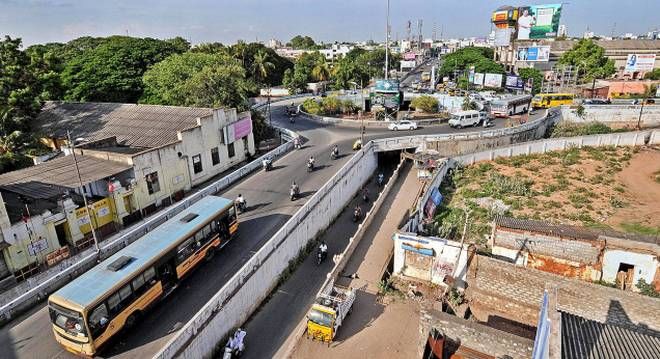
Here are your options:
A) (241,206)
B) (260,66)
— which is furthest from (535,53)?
(241,206)

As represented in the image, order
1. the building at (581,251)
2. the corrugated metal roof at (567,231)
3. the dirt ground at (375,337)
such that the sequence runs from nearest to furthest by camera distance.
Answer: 1. the dirt ground at (375,337)
2. the building at (581,251)
3. the corrugated metal roof at (567,231)

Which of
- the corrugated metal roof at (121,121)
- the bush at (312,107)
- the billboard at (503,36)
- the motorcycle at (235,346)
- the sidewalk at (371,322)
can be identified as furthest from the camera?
the billboard at (503,36)

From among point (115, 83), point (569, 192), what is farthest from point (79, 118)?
point (569, 192)

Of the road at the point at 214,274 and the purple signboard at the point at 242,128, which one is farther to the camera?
the purple signboard at the point at 242,128

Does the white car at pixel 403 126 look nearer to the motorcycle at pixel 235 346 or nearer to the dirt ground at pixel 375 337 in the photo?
the dirt ground at pixel 375 337

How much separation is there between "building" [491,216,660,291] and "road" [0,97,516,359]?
13760 millimetres

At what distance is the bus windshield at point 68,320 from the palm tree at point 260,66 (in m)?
67.1

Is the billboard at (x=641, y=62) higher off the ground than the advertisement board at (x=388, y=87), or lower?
higher

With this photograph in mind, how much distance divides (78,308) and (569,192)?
35654 mm

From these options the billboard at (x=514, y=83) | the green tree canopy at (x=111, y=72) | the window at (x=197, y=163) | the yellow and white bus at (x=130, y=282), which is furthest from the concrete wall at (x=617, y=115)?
the green tree canopy at (x=111, y=72)

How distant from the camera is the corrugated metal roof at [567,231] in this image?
2072 cm

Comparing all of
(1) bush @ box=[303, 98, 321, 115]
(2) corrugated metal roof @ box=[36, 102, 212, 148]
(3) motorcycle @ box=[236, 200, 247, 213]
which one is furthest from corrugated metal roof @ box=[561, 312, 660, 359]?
(1) bush @ box=[303, 98, 321, 115]

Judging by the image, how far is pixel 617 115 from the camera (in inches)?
2227

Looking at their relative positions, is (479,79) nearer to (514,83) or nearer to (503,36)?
(514,83)
